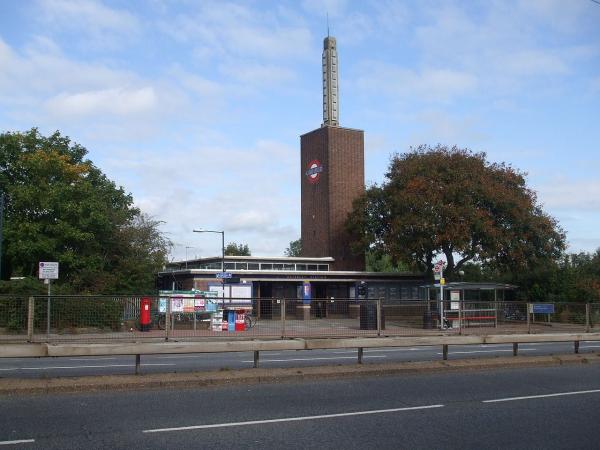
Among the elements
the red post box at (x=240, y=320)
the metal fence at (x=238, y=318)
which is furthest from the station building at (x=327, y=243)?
the red post box at (x=240, y=320)

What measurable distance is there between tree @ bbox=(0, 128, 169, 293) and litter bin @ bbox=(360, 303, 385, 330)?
20233mm

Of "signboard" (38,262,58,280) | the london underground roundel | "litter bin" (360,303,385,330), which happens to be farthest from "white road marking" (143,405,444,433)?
the london underground roundel

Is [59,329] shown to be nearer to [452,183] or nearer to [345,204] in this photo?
[452,183]

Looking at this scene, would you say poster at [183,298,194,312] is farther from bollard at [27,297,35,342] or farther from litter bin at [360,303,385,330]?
litter bin at [360,303,385,330]

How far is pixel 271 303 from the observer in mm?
17266

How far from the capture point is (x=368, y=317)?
758 inches

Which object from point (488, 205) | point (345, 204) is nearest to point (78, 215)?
point (345, 204)

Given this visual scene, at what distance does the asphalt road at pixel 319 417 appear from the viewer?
7910mm

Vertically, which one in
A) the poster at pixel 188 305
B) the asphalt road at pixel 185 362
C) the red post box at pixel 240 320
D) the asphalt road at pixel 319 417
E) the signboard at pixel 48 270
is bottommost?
the asphalt road at pixel 185 362

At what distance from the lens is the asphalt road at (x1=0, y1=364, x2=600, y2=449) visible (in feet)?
26.0

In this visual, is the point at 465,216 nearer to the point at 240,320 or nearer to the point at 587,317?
the point at 587,317

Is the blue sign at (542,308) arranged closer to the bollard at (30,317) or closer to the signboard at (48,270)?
the bollard at (30,317)

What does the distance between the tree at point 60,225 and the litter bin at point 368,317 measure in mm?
20233

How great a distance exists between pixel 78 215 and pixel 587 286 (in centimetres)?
3282
